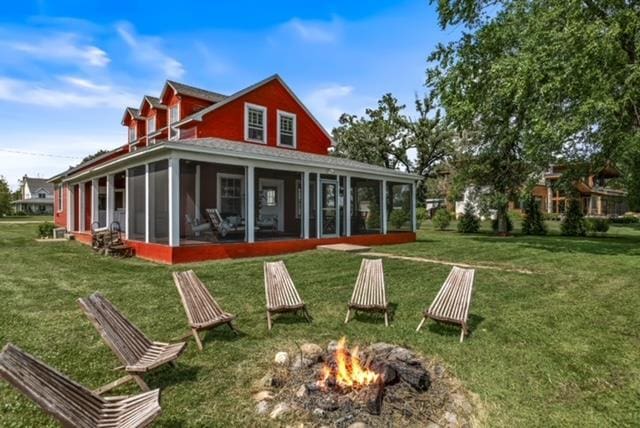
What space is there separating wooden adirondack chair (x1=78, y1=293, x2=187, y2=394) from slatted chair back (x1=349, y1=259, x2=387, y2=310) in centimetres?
285

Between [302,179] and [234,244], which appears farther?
[302,179]

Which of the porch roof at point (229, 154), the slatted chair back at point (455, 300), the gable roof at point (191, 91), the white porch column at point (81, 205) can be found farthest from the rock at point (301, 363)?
the white porch column at point (81, 205)

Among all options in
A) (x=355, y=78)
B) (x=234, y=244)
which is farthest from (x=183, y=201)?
(x=355, y=78)

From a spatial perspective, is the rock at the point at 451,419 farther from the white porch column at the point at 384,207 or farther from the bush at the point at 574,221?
the bush at the point at 574,221

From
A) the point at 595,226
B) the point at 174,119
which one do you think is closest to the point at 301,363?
the point at 174,119

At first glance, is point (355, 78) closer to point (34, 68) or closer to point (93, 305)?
point (34, 68)

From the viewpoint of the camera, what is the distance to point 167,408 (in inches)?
132

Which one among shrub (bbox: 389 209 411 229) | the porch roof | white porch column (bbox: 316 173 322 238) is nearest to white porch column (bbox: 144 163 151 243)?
the porch roof

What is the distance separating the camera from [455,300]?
5.51m

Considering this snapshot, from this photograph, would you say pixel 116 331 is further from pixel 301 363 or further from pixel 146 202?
pixel 146 202

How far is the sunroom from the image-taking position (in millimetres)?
10766

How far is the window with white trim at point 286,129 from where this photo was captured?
1827 centimetres

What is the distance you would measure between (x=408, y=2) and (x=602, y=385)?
14750mm

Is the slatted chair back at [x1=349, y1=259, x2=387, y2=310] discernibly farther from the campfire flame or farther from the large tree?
the large tree
